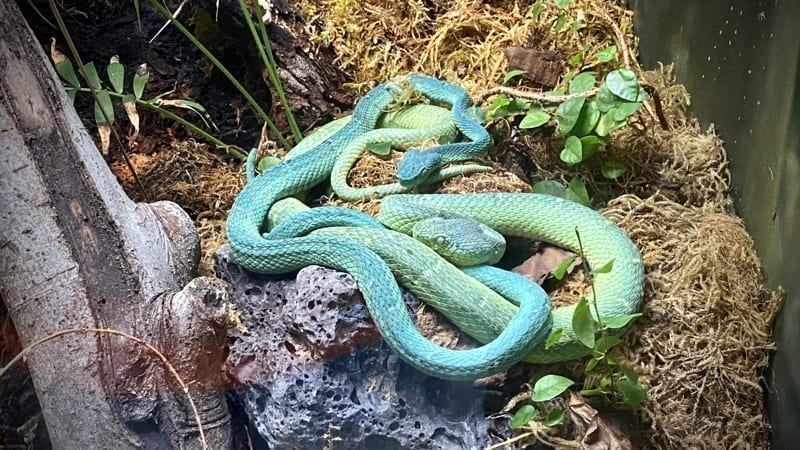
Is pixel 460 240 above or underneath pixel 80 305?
above

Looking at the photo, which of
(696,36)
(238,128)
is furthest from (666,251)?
(238,128)

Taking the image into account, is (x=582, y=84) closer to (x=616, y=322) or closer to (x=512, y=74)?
(x=512, y=74)

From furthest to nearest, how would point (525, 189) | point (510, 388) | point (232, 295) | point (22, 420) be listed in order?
point (525, 189)
point (232, 295)
point (510, 388)
point (22, 420)

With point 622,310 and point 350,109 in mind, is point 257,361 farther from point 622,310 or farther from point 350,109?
point 350,109

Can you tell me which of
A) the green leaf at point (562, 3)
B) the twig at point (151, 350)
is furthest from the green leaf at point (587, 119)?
the twig at point (151, 350)

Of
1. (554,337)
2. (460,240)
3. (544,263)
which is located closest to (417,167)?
(460,240)

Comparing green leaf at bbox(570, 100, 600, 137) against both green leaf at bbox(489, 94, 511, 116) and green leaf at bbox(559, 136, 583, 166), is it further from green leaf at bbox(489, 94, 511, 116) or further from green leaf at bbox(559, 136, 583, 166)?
green leaf at bbox(489, 94, 511, 116)
